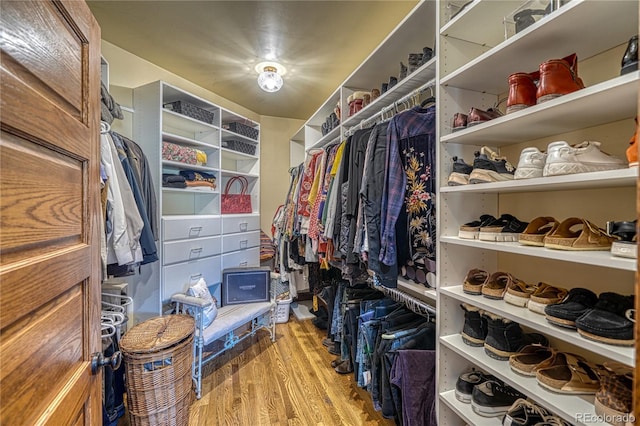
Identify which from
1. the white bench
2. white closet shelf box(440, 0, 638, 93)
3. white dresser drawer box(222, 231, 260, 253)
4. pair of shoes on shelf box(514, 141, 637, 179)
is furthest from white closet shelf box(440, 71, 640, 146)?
white dresser drawer box(222, 231, 260, 253)

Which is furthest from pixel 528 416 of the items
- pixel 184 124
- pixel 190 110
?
pixel 184 124

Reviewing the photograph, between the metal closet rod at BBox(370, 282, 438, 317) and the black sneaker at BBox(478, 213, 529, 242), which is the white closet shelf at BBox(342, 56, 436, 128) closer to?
the black sneaker at BBox(478, 213, 529, 242)

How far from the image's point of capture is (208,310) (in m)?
1.95

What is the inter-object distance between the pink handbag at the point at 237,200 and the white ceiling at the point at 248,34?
99 cm

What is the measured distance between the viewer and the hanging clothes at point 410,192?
1.26 meters

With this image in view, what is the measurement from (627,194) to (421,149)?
0.69m

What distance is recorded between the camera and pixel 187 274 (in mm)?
2285

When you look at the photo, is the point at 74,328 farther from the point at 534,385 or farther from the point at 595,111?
the point at 595,111

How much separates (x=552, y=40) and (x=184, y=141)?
2411 mm

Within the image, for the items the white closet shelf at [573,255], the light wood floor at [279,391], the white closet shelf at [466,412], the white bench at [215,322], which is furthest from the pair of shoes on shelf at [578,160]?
the white bench at [215,322]

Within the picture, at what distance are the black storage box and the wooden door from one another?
1740 millimetres

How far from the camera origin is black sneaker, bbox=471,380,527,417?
1045 mm

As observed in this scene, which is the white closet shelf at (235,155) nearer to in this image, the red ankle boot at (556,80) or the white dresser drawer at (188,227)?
the white dresser drawer at (188,227)

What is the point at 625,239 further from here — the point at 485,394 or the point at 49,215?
the point at 49,215
